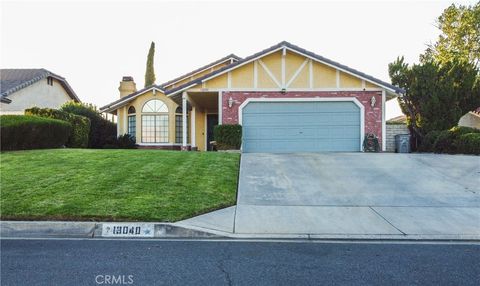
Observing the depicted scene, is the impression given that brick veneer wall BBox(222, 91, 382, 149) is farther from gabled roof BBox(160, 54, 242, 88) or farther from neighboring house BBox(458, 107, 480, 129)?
neighboring house BBox(458, 107, 480, 129)

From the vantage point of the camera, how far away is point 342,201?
8.54 m

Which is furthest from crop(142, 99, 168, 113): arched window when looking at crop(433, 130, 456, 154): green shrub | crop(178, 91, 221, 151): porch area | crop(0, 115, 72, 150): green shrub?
crop(433, 130, 456, 154): green shrub

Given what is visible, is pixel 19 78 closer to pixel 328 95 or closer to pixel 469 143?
pixel 328 95

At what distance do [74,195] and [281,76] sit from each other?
37.9 ft

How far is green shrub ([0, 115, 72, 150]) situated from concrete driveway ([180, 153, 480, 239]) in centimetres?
817

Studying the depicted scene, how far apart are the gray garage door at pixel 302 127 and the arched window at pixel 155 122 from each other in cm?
729

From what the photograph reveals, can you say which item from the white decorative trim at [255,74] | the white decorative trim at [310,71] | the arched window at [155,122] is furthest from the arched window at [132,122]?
the white decorative trim at [310,71]

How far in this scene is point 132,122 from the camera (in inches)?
914

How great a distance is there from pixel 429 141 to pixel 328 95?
20.1ft

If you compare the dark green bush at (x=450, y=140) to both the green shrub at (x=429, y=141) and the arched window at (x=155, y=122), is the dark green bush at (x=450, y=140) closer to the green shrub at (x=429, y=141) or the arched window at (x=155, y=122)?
the green shrub at (x=429, y=141)

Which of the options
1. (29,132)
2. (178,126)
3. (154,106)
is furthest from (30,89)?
(29,132)

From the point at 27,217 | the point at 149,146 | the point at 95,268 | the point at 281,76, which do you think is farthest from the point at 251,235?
the point at 149,146

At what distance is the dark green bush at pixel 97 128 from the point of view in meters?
22.7

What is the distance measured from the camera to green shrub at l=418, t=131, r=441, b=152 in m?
18.4
